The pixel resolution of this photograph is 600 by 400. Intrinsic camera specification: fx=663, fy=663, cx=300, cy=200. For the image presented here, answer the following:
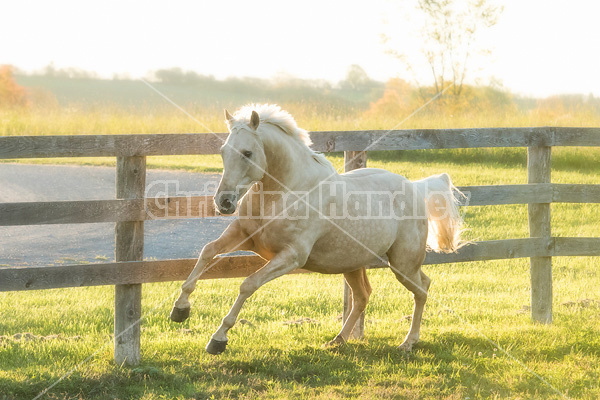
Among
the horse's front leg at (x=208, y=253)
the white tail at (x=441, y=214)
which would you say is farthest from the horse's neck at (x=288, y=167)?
the white tail at (x=441, y=214)

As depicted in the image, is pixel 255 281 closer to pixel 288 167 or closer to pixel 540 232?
pixel 288 167

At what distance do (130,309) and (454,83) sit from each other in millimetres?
22539

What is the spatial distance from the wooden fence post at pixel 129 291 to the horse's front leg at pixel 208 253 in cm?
66

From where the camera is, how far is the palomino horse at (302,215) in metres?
4.94

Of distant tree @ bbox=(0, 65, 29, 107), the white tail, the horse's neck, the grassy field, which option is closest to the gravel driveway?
the grassy field

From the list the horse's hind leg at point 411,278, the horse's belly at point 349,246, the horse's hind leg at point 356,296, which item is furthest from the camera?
the horse's hind leg at point 356,296

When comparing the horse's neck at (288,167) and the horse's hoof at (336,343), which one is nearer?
the horse's neck at (288,167)

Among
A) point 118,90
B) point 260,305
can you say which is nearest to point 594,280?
point 260,305

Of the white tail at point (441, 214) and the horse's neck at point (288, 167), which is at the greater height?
the horse's neck at point (288, 167)

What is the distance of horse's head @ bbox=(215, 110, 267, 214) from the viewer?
4.69m

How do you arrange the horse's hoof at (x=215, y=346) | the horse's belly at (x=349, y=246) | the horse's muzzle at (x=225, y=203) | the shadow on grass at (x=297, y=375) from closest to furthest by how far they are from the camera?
the horse's muzzle at (x=225, y=203)
the horse's hoof at (x=215, y=346)
the shadow on grass at (x=297, y=375)
the horse's belly at (x=349, y=246)

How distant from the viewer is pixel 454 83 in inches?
1029

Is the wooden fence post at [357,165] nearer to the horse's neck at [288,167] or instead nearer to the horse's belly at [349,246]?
the horse's belly at [349,246]

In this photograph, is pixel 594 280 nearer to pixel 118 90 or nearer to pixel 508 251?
pixel 508 251
